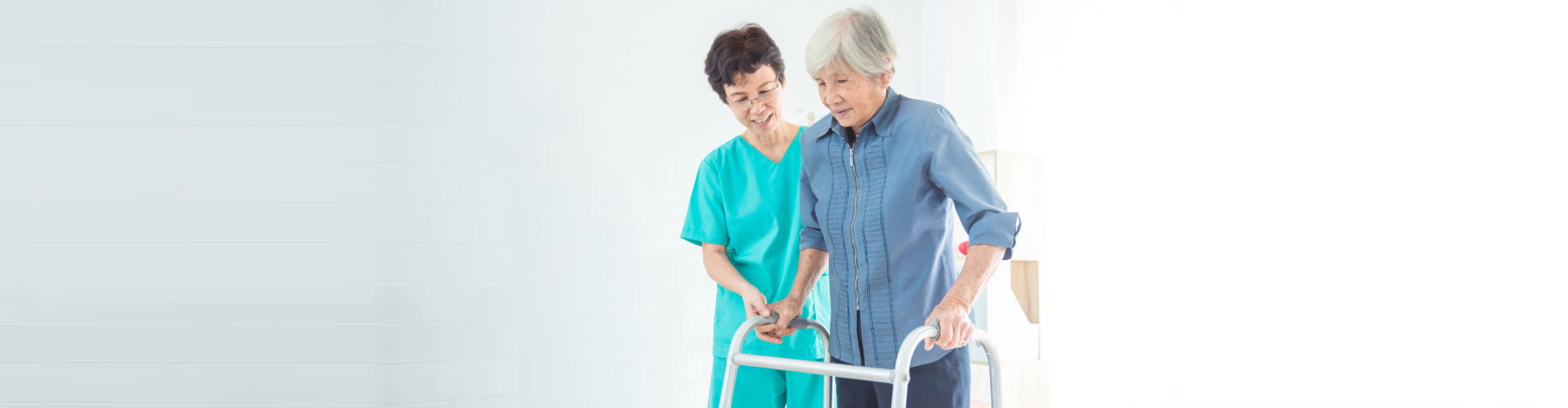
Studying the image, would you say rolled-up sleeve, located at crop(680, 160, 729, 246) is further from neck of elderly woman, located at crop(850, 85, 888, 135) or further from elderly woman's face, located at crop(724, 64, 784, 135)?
neck of elderly woman, located at crop(850, 85, 888, 135)

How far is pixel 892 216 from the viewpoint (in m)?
1.68

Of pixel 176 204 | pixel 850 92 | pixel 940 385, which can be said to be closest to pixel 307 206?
pixel 176 204

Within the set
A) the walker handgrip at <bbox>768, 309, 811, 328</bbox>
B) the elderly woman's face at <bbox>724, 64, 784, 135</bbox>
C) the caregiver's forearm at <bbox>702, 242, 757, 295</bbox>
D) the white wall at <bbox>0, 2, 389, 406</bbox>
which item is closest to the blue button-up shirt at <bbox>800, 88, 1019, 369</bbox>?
the walker handgrip at <bbox>768, 309, 811, 328</bbox>

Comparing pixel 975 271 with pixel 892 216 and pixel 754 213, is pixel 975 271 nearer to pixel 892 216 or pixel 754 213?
pixel 892 216

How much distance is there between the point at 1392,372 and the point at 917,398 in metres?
1.96

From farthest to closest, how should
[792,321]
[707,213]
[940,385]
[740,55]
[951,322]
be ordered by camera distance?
[707,213], [740,55], [792,321], [940,385], [951,322]

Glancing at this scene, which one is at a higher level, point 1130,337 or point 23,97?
point 23,97

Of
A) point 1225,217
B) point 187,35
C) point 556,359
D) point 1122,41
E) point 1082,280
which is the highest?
point 1122,41

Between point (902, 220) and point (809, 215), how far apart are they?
0.98 feet

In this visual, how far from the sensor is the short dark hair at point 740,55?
2.11 metres

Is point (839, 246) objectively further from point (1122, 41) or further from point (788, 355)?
point (1122, 41)

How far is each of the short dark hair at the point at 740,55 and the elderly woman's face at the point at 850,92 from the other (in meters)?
0.38

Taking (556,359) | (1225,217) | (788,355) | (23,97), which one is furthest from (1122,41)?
(23,97)

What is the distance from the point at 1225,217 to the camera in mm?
3174
